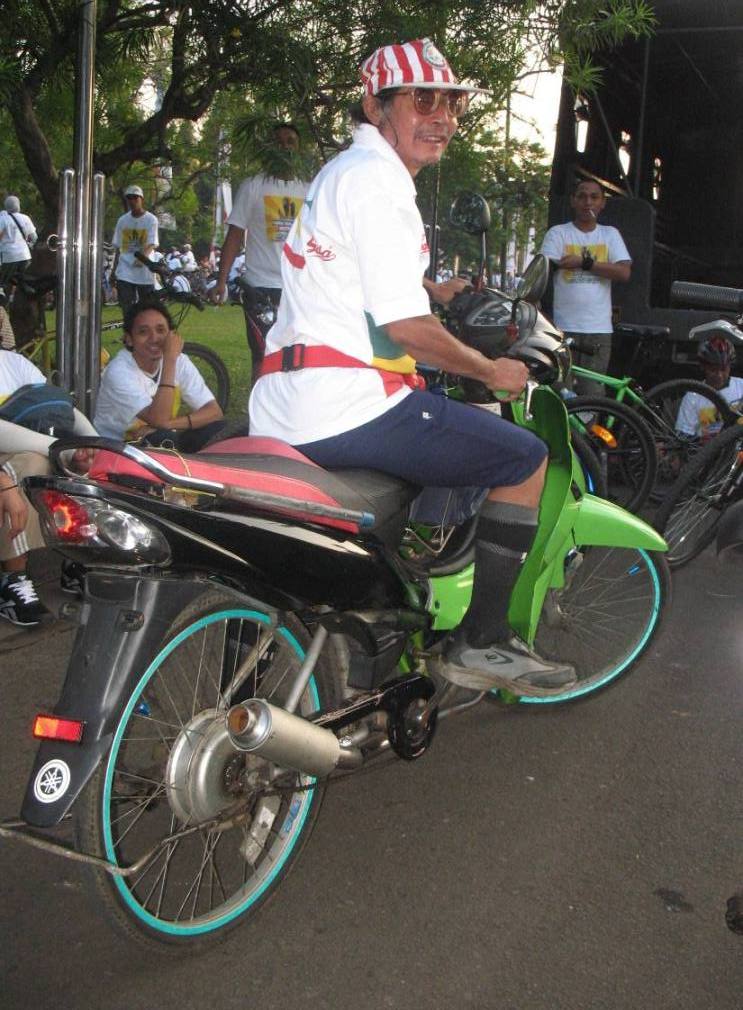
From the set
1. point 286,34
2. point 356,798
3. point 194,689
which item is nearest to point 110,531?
point 194,689

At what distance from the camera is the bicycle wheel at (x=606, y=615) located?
4.16 meters

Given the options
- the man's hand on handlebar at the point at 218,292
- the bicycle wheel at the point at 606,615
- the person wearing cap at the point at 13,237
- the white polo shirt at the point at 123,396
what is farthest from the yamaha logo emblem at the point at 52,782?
the person wearing cap at the point at 13,237

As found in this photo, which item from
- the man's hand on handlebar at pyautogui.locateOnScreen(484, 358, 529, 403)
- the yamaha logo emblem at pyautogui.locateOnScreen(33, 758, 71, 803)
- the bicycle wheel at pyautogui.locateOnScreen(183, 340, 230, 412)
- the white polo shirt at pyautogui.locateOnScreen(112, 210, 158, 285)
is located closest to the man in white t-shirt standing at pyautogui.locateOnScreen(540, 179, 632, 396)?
the bicycle wheel at pyautogui.locateOnScreen(183, 340, 230, 412)

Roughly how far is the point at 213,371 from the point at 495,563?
20.0 feet

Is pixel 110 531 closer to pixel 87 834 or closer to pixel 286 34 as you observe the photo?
pixel 87 834

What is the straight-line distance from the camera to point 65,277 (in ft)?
19.8

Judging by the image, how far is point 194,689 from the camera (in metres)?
2.75

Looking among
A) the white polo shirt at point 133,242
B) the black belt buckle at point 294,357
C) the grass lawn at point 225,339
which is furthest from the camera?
the white polo shirt at point 133,242

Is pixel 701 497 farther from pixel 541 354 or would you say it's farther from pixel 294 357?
pixel 294 357

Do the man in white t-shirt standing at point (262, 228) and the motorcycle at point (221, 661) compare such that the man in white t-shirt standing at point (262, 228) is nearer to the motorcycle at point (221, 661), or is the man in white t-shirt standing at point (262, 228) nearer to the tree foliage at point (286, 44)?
the tree foliage at point (286, 44)

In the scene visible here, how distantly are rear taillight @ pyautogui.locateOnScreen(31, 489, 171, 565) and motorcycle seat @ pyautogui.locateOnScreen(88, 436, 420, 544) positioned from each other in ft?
0.31

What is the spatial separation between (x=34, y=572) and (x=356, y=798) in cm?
237

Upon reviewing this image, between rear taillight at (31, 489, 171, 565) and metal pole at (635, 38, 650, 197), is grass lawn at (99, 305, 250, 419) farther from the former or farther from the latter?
rear taillight at (31, 489, 171, 565)

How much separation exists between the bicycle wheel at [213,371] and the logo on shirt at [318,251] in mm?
6066
